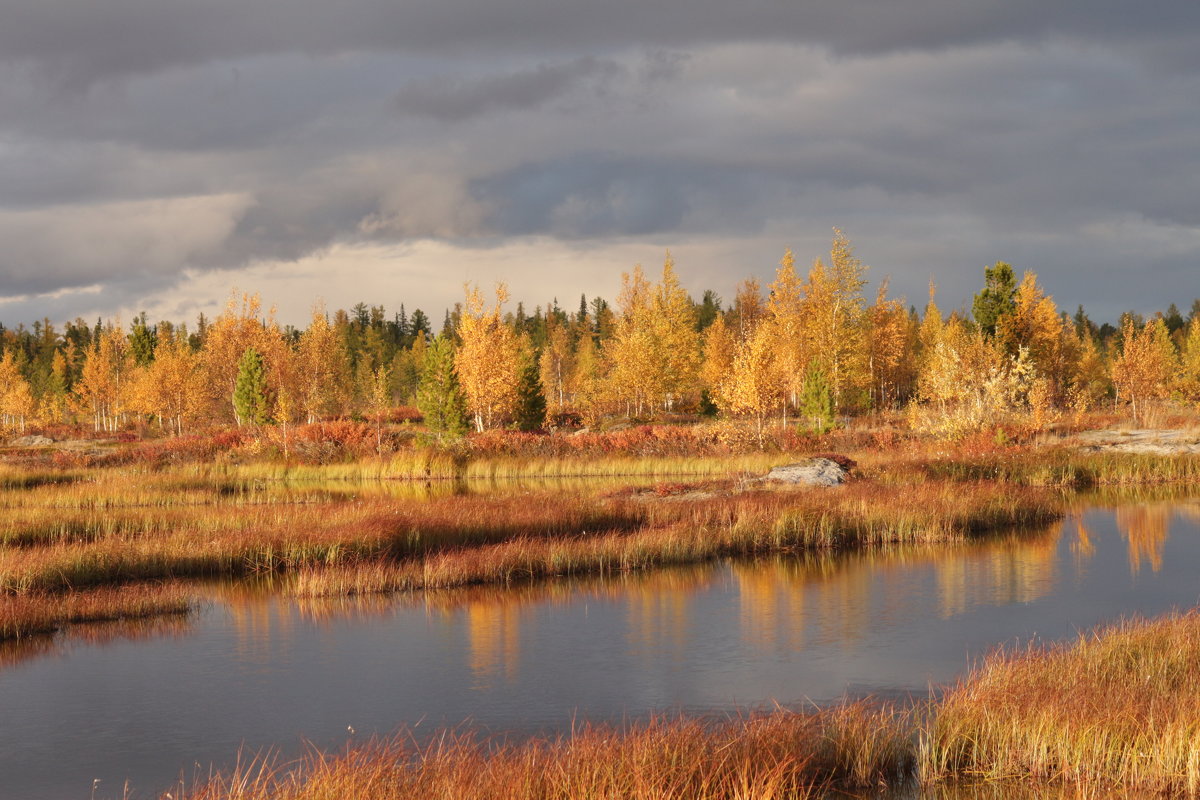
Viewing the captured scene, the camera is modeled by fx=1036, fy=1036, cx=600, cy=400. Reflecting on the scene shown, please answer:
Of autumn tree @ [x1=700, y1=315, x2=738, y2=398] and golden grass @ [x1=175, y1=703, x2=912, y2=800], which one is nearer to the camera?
golden grass @ [x1=175, y1=703, x2=912, y2=800]

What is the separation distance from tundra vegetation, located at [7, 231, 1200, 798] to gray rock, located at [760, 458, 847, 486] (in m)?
1.01

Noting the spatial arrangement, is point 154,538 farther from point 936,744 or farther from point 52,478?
point 52,478

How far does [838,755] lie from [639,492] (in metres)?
22.3

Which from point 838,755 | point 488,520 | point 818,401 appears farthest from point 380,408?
point 838,755

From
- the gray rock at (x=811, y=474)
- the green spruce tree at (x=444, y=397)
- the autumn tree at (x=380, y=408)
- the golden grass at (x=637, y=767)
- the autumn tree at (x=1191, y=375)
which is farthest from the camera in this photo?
the autumn tree at (x=1191, y=375)

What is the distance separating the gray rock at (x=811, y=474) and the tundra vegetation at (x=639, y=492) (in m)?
1.01

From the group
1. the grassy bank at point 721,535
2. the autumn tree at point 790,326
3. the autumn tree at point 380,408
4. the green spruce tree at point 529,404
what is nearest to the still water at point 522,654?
the grassy bank at point 721,535

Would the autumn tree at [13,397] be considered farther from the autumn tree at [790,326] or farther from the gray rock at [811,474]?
the gray rock at [811,474]

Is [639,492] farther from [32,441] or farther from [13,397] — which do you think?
[13,397]

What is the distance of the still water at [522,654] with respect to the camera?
11.9 m

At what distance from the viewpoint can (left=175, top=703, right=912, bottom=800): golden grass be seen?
331 inches

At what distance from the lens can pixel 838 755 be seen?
9.83 m

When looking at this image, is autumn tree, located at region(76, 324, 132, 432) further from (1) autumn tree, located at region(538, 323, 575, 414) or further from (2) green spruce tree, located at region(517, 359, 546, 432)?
(2) green spruce tree, located at region(517, 359, 546, 432)

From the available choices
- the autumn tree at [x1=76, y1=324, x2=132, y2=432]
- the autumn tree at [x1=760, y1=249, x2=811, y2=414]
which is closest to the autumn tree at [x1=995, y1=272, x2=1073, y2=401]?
the autumn tree at [x1=760, y1=249, x2=811, y2=414]
